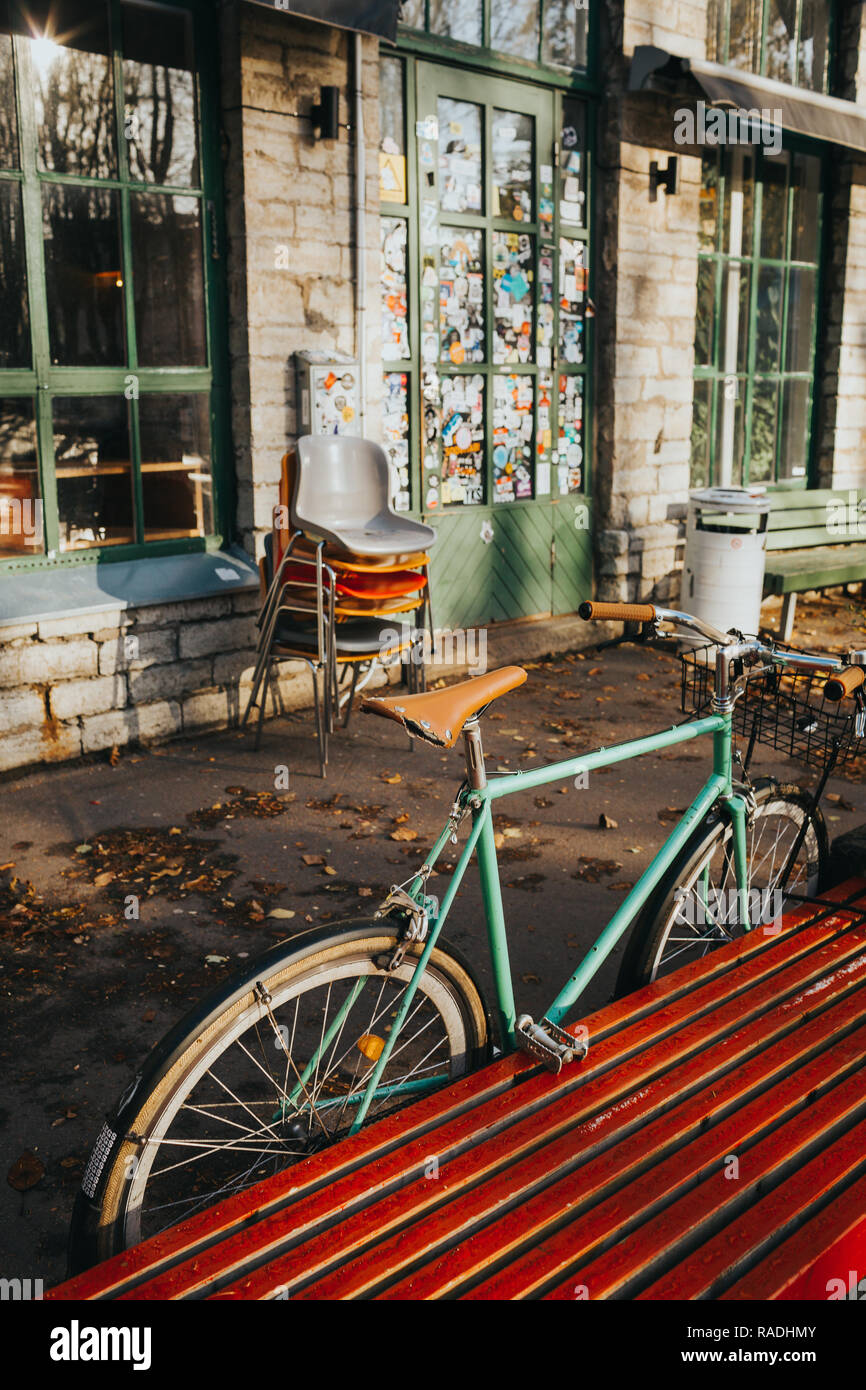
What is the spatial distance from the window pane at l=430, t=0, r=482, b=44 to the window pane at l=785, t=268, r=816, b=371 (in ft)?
12.0

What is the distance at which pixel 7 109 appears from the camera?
5438mm

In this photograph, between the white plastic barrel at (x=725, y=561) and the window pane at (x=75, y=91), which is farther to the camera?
the white plastic barrel at (x=725, y=561)

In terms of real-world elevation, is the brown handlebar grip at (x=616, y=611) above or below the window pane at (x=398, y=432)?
below

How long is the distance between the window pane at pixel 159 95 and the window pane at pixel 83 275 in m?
0.29

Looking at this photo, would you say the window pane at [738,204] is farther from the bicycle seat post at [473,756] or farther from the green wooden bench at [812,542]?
the bicycle seat post at [473,756]

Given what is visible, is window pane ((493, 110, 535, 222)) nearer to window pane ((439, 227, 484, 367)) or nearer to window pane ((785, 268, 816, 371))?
window pane ((439, 227, 484, 367))

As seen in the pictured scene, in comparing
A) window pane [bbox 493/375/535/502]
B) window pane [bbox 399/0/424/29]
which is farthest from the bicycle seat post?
window pane [bbox 399/0/424/29]

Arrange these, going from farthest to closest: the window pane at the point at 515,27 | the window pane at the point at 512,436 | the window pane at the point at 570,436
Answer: the window pane at the point at 570,436, the window pane at the point at 512,436, the window pane at the point at 515,27

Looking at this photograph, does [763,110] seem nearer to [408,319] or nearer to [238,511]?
[408,319]

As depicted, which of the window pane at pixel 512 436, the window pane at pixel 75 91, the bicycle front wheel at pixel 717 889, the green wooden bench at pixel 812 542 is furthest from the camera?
the green wooden bench at pixel 812 542

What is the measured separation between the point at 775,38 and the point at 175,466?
19.9ft

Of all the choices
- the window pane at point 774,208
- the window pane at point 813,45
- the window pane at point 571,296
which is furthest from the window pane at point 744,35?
the window pane at point 571,296

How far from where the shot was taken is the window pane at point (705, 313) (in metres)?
9.08
